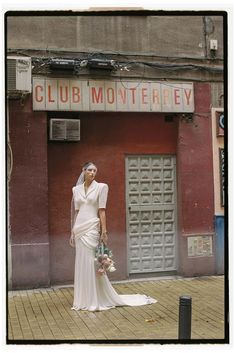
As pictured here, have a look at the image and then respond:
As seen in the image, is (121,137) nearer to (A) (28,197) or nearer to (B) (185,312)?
(A) (28,197)

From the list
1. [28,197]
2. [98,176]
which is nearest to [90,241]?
[28,197]

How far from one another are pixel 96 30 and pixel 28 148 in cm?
212

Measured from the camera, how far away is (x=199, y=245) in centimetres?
912

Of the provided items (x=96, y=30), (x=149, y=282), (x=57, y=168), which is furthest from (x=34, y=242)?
(x=96, y=30)

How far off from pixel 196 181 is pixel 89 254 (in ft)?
9.13

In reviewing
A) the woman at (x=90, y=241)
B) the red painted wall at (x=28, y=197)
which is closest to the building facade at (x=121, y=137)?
the red painted wall at (x=28, y=197)

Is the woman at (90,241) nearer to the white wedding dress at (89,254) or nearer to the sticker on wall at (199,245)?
the white wedding dress at (89,254)

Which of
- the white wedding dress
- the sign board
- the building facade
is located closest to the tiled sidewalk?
the white wedding dress

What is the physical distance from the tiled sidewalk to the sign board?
2.85 metres

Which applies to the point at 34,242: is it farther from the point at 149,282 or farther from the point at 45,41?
the point at 45,41

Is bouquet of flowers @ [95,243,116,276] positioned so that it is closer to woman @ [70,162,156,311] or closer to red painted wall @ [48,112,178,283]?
woman @ [70,162,156,311]

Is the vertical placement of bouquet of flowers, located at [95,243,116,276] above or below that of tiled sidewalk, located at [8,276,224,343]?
above

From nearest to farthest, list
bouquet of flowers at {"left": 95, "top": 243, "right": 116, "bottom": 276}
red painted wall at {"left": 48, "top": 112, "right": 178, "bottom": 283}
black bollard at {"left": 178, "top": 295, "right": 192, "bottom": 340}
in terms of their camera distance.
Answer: black bollard at {"left": 178, "top": 295, "right": 192, "bottom": 340}, bouquet of flowers at {"left": 95, "top": 243, "right": 116, "bottom": 276}, red painted wall at {"left": 48, "top": 112, "right": 178, "bottom": 283}

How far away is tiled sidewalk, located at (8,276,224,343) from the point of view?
20.5ft
